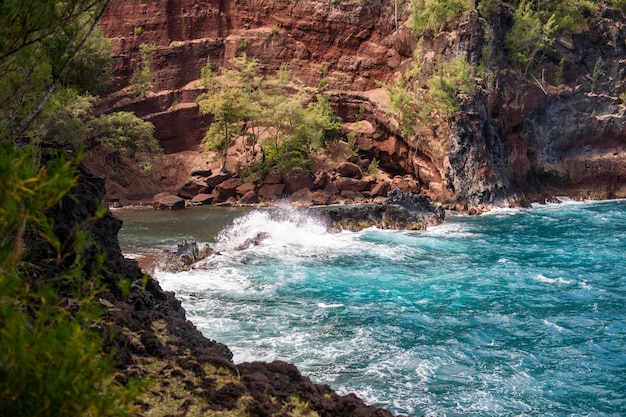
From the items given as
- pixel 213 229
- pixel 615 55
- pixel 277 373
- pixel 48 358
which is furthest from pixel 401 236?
pixel 615 55

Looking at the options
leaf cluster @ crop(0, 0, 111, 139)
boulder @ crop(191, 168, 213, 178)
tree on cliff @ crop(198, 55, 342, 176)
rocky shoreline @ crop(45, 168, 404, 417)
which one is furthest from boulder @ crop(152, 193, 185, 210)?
leaf cluster @ crop(0, 0, 111, 139)

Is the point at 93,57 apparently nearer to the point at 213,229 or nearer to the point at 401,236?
the point at 213,229

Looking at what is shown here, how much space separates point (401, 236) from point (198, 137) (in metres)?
22.8

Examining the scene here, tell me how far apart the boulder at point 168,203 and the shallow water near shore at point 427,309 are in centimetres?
749

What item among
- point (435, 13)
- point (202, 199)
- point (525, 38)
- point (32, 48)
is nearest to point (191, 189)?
point (202, 199)

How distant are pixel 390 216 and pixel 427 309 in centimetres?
1268

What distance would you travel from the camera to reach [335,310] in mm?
13266

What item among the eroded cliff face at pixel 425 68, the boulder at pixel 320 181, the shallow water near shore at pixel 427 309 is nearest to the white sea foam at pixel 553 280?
the shallow water near shore at pixel 427 309

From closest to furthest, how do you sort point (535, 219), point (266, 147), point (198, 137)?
point (535, 219) → point (266, 147) → point (198, 137)

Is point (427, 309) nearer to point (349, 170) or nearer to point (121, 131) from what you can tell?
point (349, 170)

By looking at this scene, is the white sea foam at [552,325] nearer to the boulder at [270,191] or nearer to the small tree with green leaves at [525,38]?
the boulder at [270,191]

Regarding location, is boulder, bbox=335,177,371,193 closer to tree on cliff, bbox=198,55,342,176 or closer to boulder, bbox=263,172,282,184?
tree on cliff, bbox=198,55,342,176

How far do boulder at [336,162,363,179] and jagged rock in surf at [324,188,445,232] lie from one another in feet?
35.0

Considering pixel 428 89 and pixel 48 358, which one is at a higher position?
pixel 428 89
